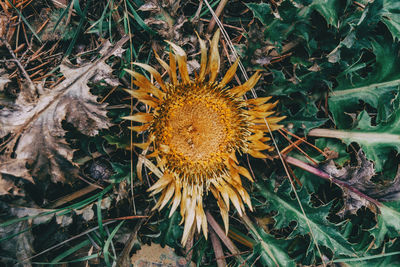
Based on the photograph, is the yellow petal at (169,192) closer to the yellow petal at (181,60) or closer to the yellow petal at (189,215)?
the yellow petal at (189,215)

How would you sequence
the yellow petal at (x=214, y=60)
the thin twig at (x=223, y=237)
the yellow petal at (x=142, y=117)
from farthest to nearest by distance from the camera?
the thin twig at (x=223, y=237) → the yellow petal at (x=214, y=60) → the yellow petal at (x=142, y=117)

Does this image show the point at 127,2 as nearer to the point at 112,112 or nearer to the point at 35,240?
the point at 112,112

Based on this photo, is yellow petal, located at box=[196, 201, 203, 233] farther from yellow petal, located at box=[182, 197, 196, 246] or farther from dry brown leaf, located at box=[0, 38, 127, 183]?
dry brown leaf, located at box=[0, 38, 127, 183]

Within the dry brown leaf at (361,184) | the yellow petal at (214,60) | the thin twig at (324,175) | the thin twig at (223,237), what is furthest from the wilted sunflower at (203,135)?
the dry brown leaf at (361,184)

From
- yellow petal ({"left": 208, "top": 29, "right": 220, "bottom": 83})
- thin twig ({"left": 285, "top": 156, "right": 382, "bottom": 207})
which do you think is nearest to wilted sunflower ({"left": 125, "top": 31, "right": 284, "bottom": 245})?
yellow petal ({"left": 208, "top": 29, "right": 220, "bottom": 83})

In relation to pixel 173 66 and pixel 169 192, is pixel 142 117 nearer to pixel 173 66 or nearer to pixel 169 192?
pixel 173 66

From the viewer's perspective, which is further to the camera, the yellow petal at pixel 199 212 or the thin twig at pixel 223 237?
the thin twig at pixel 223 237
